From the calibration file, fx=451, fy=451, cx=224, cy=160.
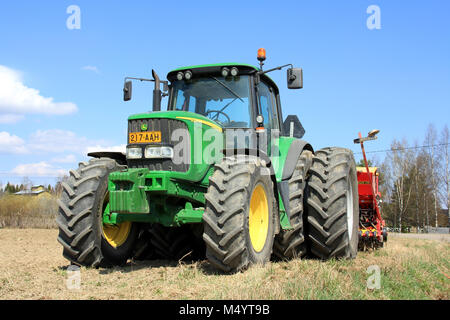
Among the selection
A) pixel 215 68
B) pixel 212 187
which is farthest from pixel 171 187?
pixel 215 68

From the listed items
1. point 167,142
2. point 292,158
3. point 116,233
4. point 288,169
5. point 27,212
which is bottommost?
point 27,212

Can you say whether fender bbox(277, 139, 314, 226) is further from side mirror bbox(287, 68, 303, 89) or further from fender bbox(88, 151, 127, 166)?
fender bbox(88, 151, 127, 166)

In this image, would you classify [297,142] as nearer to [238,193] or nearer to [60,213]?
[238,193]

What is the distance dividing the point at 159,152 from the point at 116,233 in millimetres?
1623

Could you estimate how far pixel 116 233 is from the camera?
21.5 ft

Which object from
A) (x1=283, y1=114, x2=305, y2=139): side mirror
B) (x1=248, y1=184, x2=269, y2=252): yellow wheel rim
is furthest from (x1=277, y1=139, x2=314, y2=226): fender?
(x1=283, y1=114, x2=305, y2=139): side mirror

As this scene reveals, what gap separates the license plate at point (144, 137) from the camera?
5742 millimetres

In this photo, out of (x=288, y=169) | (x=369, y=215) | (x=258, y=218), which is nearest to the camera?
(x=258, y=218)

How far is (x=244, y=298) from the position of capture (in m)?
3.99

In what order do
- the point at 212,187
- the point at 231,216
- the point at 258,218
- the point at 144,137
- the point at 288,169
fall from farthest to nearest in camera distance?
the point at 288,169
the point at 258,218
the point at 144,137
the point at 212,187
the point at 231,216

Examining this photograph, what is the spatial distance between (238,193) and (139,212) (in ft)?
3.97

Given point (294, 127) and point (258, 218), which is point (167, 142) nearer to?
point (258, 218)
